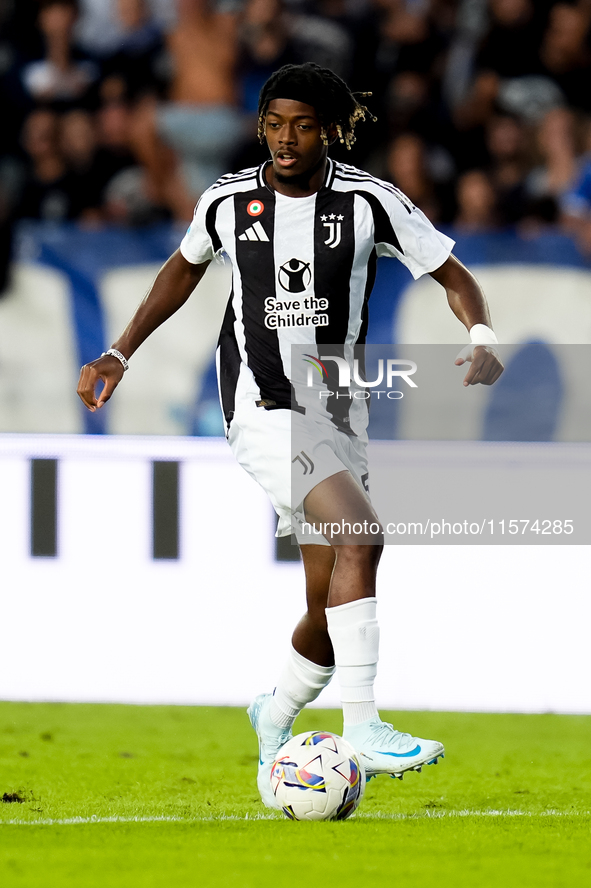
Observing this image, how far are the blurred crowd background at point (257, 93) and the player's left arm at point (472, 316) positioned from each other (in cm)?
352

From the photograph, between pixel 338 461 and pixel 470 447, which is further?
pixel 470 447

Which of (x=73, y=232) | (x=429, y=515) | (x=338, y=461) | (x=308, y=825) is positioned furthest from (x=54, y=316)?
(x=308, y=825)

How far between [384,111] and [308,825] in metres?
5.43

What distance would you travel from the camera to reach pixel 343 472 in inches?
139

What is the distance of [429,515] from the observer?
219 inches

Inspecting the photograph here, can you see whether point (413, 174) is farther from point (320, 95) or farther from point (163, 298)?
point (320, 95)

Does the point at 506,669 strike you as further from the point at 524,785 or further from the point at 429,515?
the point at 524,785

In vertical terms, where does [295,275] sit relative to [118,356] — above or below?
above

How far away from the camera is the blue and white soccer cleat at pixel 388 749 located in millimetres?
3191

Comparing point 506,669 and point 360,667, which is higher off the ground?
point 360,667

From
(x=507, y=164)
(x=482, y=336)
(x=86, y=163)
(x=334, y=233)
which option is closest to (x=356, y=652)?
(x=482, y=336)

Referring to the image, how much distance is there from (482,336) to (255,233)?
0.77 m

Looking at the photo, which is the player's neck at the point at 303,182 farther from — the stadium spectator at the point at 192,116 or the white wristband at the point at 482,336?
the stadium spectator at the point at 192,116

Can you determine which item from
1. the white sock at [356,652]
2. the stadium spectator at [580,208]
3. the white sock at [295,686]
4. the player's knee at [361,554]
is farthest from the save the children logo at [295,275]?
the stadium spectator at [580,208]
